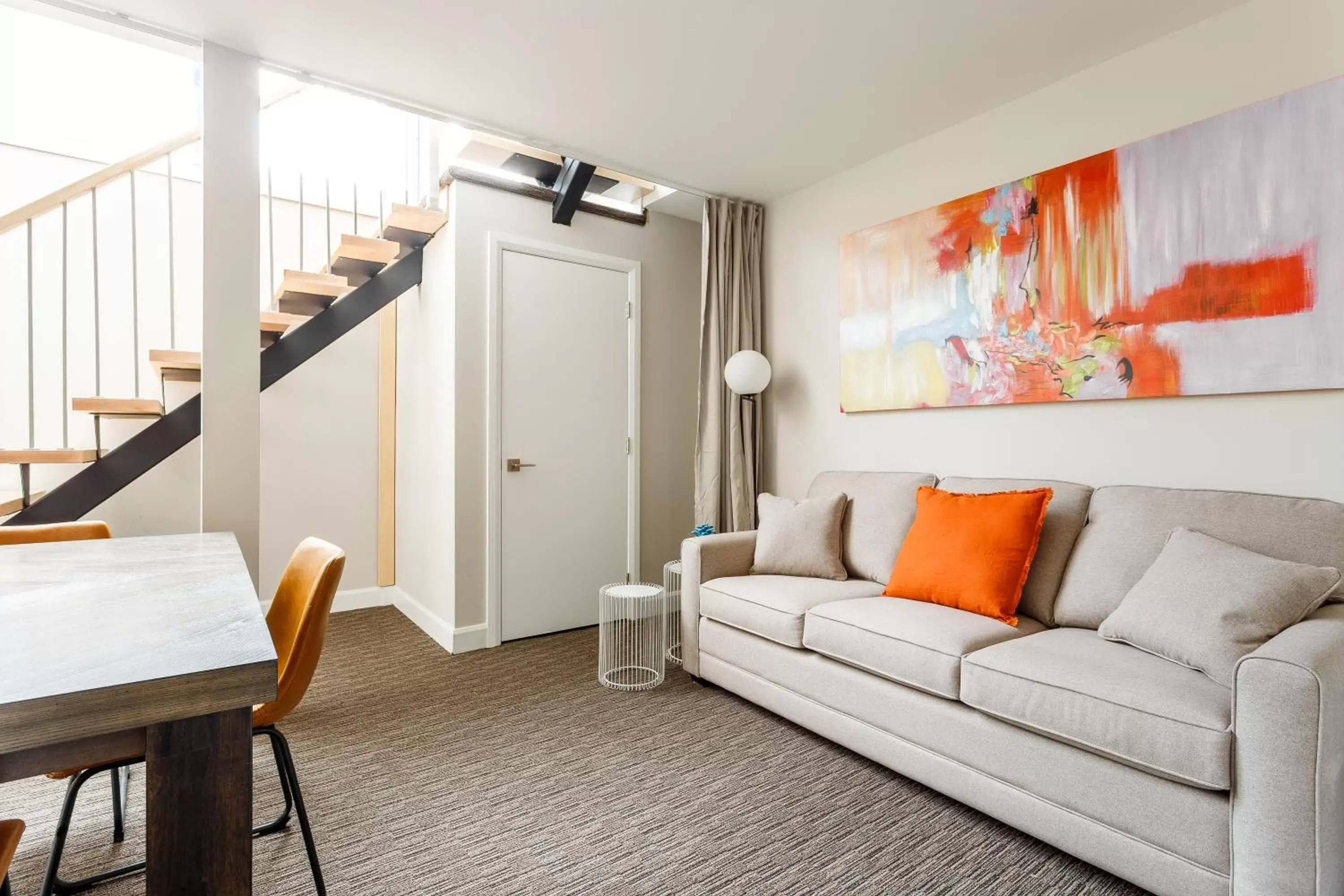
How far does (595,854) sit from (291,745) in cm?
135

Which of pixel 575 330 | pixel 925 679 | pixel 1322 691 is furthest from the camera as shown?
pixel 575 330

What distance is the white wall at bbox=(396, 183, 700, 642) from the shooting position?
11.7 ft

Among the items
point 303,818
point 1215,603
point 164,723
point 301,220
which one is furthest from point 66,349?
point 1215,603

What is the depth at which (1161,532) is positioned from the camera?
2.15m

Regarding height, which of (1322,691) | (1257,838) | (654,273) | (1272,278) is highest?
(654,273)

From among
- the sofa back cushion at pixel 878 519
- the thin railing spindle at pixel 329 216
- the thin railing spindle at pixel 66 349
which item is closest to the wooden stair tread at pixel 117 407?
the thin railing spindle at pixel 66 349

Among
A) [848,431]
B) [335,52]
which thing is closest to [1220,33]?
[848,431]

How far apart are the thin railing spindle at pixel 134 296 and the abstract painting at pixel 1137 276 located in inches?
148

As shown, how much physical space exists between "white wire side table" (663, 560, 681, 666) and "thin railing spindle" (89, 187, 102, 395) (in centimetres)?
303

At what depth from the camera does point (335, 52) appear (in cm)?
258

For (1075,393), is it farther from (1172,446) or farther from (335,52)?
(335,52)

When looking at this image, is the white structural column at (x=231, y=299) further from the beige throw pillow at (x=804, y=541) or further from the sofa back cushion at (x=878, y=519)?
the sofa back cushion at (x=878, y=519)

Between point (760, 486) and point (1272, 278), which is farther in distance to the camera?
point (760, 486)

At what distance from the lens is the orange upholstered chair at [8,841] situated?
0.91m
